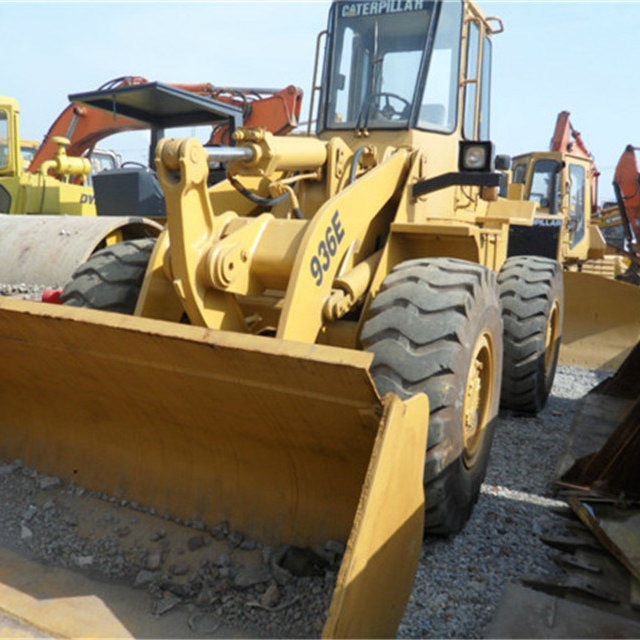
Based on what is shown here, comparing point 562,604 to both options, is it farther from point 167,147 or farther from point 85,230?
point 85,230

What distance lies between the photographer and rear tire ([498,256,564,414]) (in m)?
5.03

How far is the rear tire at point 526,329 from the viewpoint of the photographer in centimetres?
503

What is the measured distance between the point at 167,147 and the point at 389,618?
2.08 m

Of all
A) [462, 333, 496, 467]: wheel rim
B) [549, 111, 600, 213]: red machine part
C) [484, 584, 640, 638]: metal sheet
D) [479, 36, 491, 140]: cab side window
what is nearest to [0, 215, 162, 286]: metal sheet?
[479, 36, 491, 140]: cab side window

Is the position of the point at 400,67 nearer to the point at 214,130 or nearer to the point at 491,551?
the point at 491,551

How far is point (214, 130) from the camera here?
830 cm

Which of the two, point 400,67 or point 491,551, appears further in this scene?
point 400,67

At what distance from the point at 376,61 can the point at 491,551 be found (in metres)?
2.97

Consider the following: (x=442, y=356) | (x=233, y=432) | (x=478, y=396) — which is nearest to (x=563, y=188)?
(x=478, y=396)

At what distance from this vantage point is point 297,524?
2.94 metres

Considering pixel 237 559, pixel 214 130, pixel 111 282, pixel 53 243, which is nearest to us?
pixel 237 559

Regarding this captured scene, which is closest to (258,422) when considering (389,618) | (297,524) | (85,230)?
(297,524)

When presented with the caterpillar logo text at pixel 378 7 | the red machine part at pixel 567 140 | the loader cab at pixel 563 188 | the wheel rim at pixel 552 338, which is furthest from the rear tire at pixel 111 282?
the red machine part at pixel 567 140

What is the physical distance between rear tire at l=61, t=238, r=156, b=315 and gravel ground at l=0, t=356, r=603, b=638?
938 mm
